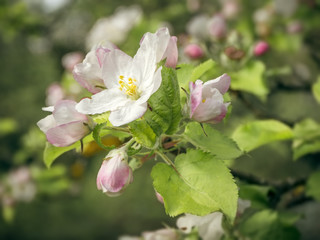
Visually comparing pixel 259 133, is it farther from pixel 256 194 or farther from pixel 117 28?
pixel 117 28

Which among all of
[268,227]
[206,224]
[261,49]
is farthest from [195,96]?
[261,49]

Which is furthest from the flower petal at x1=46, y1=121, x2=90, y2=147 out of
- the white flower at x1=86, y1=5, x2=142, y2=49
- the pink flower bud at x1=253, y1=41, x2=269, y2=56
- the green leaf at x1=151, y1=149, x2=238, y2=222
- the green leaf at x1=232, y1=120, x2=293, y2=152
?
the white flower at x1=86, y1=5, x2=142, y2=49

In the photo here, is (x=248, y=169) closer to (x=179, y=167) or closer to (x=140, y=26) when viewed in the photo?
(x=140, y=26)

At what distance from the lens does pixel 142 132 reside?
52 centimetres

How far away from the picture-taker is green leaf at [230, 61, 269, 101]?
100 cm

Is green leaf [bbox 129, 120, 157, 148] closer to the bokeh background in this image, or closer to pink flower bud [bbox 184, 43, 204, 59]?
pink flower bud [bbox 184, 43, 204, 59]

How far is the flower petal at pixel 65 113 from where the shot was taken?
1.74 ft

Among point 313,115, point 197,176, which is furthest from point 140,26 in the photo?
point 313,115

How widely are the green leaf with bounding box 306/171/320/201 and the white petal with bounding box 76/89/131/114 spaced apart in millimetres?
543

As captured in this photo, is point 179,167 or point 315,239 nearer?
point 179,167

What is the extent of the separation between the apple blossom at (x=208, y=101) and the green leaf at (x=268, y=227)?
32 centimetres

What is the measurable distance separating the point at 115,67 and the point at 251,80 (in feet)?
1.85

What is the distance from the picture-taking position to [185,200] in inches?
19.4

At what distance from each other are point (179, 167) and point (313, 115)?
247 centimetres
